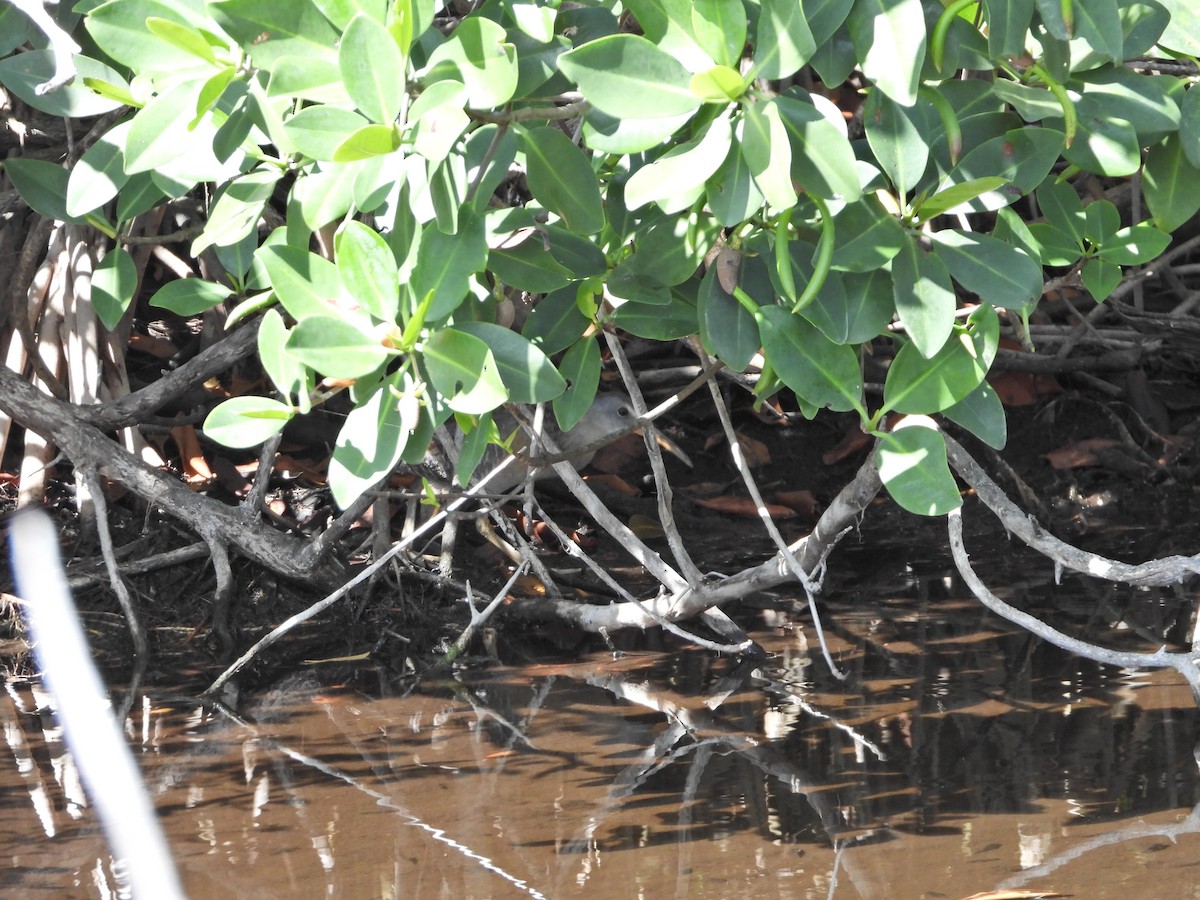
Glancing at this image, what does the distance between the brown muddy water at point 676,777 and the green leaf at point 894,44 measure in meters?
1.05

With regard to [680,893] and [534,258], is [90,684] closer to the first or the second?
[680,893]

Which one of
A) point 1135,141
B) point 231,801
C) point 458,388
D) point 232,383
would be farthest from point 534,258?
point 232,383

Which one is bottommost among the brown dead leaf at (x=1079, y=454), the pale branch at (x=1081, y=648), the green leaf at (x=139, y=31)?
the pale branch at (x=1081, y=648)

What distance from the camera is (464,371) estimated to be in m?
1.14

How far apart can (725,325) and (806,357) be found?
10cm

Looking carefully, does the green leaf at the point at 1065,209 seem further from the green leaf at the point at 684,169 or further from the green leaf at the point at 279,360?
A: the green leaf at the point at 279,360

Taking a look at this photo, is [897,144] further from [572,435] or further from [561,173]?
[572,435]

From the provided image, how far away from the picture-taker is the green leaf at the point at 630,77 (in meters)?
1.06

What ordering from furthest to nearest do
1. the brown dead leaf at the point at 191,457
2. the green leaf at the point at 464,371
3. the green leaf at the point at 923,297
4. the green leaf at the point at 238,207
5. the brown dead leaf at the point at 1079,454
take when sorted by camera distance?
the brown dead leaf at the point at 1079,454 < the brown dead leaf at the point at 191,457 < the green leaf at the point at 238,207 < the green leaf at the point at 923,297 < the green leaf at the point at 464,371

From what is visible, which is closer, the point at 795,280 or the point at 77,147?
the point at 795,280

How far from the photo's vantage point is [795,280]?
1320 millimetres

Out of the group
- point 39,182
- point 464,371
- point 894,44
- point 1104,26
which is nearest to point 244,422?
point 464,371

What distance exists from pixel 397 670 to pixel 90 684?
62cm

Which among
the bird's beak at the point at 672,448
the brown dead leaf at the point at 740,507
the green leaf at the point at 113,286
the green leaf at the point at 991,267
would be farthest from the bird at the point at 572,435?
the green leaf at the point at 991,267
